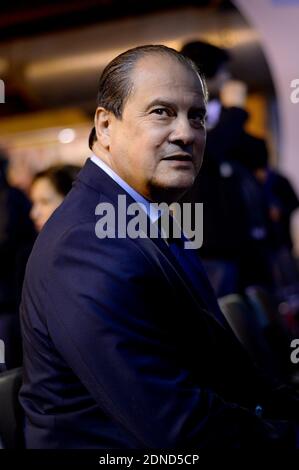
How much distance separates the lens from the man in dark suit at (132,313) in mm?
832

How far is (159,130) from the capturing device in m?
0.99

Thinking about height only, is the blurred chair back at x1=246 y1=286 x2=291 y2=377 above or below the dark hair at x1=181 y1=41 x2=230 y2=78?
below

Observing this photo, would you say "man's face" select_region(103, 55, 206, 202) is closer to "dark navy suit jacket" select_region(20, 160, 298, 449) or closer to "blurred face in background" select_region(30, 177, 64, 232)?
"dark navy suit jacket" select_region(20, 160, 298, 449)

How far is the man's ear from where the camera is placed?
1038 mm

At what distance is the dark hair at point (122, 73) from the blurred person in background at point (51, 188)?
3.48 feet

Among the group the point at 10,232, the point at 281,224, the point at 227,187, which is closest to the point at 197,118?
the point at 227,187

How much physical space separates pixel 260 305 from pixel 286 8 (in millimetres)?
2331

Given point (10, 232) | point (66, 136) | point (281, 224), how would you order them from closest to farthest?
point (10, 232), point (281, 224), point (66, 136)

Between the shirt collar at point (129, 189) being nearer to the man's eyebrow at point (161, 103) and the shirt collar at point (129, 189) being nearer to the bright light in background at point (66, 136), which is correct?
the man's eyebrow at point (161, 103)

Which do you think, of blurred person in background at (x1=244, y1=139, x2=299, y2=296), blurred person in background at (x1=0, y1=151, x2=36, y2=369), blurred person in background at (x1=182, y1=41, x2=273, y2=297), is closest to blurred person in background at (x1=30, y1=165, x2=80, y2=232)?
blurred person in background at (x1=0, y1=151, x2=36, y2=369)

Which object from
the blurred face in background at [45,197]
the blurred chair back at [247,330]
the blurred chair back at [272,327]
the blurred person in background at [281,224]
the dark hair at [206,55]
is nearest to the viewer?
the blurred chair back at [247,330]

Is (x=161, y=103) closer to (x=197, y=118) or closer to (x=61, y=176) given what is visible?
(x=197, y=118)

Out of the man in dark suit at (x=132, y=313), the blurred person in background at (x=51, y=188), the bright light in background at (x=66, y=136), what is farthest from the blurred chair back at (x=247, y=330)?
the bright light in background at (x=66, y=136)

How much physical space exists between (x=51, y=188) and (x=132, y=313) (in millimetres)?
1302
